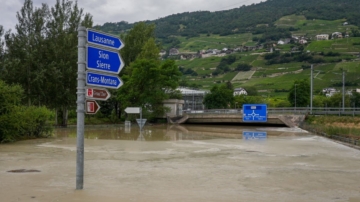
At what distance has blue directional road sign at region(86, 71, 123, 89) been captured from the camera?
991 cm

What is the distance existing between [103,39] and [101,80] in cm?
114

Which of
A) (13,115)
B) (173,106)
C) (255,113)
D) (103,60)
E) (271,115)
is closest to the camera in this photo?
(103,60)

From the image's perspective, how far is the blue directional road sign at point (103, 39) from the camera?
398 inches

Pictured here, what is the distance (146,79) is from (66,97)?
638 inches

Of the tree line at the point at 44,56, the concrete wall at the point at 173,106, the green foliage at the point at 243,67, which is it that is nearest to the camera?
the tree line at the point at 44,56

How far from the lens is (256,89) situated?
119 metres

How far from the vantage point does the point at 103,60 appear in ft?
33.8

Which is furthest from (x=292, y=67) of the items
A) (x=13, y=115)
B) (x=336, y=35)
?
(x=13, y=115)

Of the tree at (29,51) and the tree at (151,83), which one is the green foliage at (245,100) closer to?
the tree at (151,83)

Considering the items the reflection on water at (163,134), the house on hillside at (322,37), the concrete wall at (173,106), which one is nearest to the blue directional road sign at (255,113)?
the reflection on water at (163,134)

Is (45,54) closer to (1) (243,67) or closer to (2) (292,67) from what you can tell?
(2) (292,67)

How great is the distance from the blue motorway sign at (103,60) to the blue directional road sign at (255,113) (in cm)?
4565

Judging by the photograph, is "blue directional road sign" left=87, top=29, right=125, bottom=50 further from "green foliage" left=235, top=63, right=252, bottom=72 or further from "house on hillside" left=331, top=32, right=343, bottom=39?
"house on hillside" left=331, top=32, right=343, bottom=39

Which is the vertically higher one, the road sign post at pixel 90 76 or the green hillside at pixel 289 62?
the green hillside at pixel 289 62
